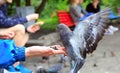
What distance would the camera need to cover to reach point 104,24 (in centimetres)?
534

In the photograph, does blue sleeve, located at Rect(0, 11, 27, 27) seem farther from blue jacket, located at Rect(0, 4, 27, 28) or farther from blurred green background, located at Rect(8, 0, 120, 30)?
blurred green background, located at Rect(8, 0, 120, 30)

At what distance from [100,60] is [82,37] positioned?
2.93 meters

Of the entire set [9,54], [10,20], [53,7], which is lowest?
[53,7]

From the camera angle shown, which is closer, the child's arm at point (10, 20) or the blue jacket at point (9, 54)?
the blue jacket at point (9, 54)

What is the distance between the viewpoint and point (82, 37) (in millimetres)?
4801

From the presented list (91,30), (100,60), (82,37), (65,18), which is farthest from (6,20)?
(65,18)

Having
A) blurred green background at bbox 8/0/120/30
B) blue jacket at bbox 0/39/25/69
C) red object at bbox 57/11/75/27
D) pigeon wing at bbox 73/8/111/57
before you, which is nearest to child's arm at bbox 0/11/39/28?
pigeon wing at bbox 73/8/111/57

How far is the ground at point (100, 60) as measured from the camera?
7.00 metres

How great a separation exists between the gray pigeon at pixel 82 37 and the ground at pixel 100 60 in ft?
5.66

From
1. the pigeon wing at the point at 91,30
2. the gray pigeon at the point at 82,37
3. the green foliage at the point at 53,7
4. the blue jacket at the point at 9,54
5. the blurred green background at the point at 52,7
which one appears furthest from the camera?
the green foliage at the point at 53,7

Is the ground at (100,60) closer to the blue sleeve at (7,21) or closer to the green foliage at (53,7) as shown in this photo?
the blue sleeve at (7,21)

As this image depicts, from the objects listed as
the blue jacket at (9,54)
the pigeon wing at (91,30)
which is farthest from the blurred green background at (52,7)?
the blue jacket at (9,54)

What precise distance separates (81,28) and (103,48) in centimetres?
399

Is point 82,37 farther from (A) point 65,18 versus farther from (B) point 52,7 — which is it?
(B) point 52,7
